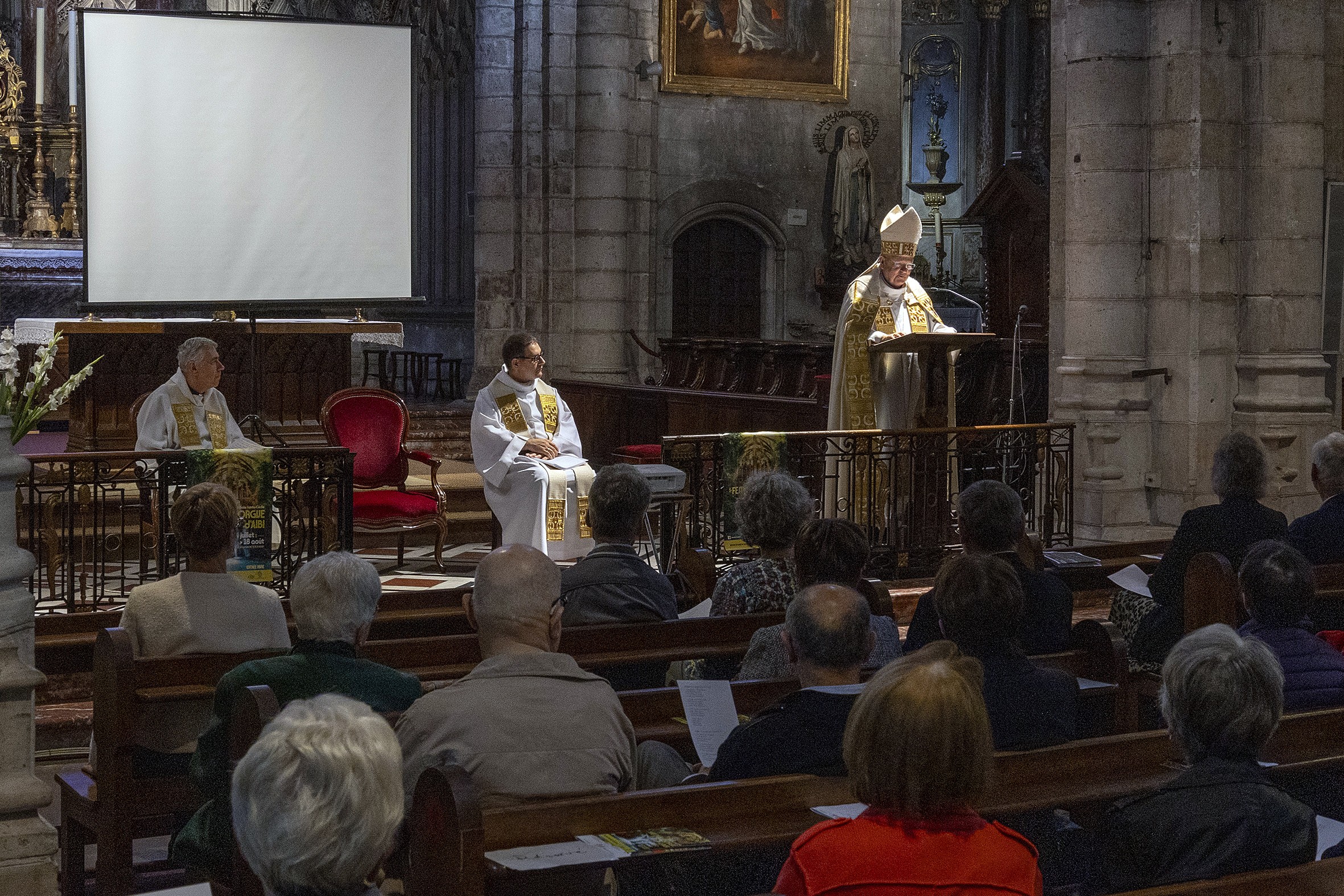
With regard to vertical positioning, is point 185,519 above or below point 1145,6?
below

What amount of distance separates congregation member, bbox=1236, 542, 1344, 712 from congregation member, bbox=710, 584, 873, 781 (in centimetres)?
115

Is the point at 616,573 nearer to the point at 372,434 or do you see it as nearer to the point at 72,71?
the point at 372,434

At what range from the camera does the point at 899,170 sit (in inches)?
714

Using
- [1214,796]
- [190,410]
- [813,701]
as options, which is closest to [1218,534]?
[813,701]

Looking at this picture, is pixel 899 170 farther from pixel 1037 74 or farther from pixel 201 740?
pixel 201 740

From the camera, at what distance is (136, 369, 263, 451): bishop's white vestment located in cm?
780

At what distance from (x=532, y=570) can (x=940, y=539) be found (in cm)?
556

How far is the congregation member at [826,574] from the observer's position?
4.05 meters

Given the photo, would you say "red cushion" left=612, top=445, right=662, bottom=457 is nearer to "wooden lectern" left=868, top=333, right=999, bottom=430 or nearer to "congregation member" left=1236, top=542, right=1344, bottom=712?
"wooden lectern" left=868, top=333, right=999, bottom=430

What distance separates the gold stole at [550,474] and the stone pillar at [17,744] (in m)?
4.80

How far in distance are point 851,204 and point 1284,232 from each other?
8.93 m

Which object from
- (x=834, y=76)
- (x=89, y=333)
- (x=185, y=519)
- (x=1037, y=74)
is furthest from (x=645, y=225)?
(x=185, y=519)

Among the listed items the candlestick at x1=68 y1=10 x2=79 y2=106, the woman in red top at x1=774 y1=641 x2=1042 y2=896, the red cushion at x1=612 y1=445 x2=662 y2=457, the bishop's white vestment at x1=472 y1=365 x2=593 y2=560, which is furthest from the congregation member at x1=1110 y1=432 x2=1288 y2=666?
the candlestick at x1=68 y1=10 x2=79 y2=106

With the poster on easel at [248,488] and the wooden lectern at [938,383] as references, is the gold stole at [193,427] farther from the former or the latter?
the wooden lectern at [938,383]
